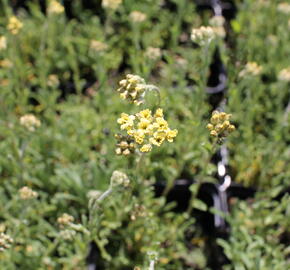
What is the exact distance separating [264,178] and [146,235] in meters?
1.00

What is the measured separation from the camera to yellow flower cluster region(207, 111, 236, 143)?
1.94 m

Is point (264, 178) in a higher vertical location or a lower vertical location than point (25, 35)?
lower

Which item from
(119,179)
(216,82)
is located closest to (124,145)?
(119,179)

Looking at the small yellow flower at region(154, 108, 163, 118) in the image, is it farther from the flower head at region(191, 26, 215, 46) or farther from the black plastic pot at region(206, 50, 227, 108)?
the black plastic pot at region(206, 50, 227, 108)

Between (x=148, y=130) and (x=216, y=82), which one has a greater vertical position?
(x=216, y=82)

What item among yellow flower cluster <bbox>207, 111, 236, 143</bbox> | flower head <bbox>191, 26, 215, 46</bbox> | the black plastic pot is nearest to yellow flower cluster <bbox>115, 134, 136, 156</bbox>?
yellow flower cluster <bbox>207, 111, 236, 143</bbox>

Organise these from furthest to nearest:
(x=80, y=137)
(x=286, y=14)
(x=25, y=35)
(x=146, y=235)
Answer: (x=25, y=35) → (x=286, y=14) → (x=80, y=137) → (x=146, y=235)

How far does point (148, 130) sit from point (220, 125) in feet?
1.03

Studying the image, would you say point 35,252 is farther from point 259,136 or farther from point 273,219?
point 259,136

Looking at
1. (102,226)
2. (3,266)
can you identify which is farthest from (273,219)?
(3,266)

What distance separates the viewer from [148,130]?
6.07 ft

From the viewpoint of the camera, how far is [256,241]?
9.08 ft

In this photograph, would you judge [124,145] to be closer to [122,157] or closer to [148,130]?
[148,130]

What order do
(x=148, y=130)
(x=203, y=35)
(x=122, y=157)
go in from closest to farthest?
1. (x=148, y=130)
2. (x=203, y=35)
3. (x=122, y=157)
